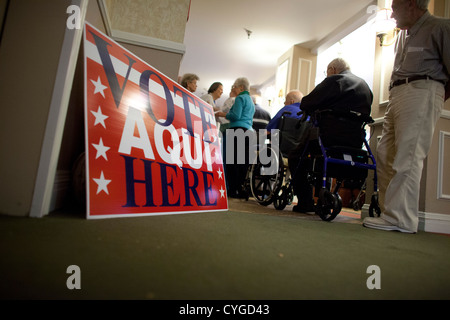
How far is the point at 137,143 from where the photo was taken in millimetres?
1231

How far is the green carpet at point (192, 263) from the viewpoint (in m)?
0.50

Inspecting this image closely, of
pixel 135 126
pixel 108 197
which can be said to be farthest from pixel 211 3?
pixel 108 197

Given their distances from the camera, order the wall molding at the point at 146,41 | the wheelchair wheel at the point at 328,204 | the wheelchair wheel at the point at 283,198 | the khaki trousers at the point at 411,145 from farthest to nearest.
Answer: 1. the wheelchair wheel at the point at 283,198
2. the wall molding at the point at 146,41
3. the wheelchair wheel at the point at 328,204
4. the khaki trousers at the point at 411,145

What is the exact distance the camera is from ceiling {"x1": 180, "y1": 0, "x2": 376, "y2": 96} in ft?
15.1

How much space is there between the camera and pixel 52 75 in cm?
101

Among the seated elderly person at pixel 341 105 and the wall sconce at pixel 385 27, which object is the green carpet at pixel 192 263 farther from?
the wall sconce at pixel 385 27

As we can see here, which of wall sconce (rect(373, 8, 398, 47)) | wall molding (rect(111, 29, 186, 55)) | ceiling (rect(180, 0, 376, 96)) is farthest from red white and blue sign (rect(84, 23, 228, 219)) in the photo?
ceiling (rect(180, 0, 376, 96))

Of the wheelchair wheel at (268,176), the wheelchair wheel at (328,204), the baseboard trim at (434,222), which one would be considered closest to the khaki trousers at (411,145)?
the wheelchair wheel at (328,204)

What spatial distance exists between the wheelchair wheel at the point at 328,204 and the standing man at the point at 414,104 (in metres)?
0.20

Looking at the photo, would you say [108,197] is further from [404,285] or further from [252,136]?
[252,136]

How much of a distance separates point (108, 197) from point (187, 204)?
47 centimetres

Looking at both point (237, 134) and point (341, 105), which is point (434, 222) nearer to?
point (341, 105)

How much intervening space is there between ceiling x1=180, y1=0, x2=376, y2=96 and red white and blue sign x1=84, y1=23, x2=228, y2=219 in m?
3.93

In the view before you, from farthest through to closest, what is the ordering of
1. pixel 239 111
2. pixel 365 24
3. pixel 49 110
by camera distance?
pixel 365 24, pixel 239 111, pixel 49 110
